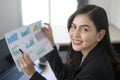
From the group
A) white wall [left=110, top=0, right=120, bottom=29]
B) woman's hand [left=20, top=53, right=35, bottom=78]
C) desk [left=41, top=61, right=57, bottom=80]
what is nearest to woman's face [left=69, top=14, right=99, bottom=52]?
woman's hand [left=20, top=53, right=35, bottom=78]

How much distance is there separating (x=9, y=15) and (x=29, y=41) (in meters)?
1.91

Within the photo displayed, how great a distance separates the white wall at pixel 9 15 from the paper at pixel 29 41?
5.74 feet

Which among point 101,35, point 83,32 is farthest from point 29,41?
point 101,35

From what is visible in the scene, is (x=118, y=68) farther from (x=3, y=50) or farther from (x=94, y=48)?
(x=3, y=50)

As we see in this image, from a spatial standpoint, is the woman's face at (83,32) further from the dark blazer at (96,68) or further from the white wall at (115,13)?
the white wall at (115,13)

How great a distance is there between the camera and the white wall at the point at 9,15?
9.10ft

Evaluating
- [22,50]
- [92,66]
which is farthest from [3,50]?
[92,66]

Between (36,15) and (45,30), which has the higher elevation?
(45,30)

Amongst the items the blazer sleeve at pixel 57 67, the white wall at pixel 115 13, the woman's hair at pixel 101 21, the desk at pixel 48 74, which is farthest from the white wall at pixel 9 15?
the woman's hair at pixel 101 21

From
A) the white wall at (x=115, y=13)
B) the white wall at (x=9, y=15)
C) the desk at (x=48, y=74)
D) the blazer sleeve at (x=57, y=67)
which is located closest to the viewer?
the blazer sleeve at (x=57, y=67)

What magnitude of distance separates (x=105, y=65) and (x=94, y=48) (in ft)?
0.41

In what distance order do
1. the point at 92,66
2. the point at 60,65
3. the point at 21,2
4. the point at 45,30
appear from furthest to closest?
1. the point at 21,2
2. the point at 60,65
3. the point at 45,30
4. the point at 92,66

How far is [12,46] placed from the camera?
926 mm

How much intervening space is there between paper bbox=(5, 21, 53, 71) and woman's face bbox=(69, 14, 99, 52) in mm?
181
